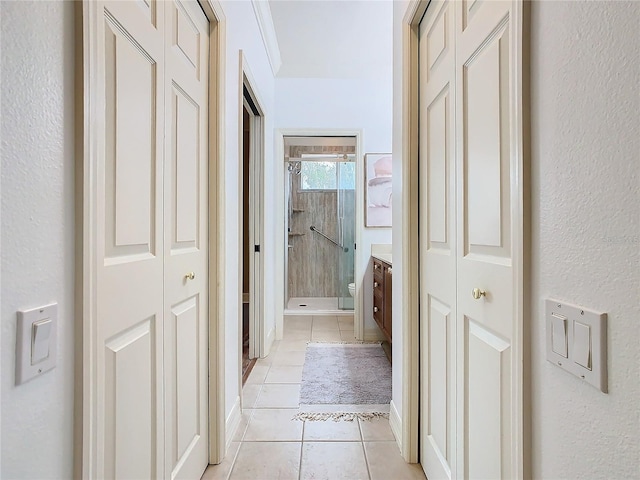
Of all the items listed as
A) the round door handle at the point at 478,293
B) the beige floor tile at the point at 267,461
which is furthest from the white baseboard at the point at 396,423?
the round door handle at the point at 478,293

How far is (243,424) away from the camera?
6.05 feet

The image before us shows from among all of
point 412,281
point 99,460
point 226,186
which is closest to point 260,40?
point 226,186

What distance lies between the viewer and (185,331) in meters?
1.28

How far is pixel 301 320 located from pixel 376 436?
2353 millimetres

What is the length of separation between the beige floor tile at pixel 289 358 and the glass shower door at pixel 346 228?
151cm

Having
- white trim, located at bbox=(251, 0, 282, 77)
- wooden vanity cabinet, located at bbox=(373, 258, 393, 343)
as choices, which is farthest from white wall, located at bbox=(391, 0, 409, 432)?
white trim, located at bbox=(251, 0, 282, 77)

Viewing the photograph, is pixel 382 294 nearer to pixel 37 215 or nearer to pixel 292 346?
pixel 292 346

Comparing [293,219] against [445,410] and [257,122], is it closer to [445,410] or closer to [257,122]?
[257,122]

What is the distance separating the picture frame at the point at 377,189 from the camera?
133 inches

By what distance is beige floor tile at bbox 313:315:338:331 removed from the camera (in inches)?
147

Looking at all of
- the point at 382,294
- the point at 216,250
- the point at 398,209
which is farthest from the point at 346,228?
the point at 216,250

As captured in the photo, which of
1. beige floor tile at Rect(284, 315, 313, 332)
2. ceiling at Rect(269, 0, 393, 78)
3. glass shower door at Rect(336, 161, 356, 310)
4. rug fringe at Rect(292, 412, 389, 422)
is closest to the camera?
rug fringe at Rect(292, 412, 389, 422)

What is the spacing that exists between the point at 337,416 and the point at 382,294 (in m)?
1.22

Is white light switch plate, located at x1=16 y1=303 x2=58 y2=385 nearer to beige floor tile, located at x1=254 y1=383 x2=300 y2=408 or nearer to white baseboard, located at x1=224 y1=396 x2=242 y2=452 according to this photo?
white baseboard, located at x1=224 y1=396 x2=242 y2=452
